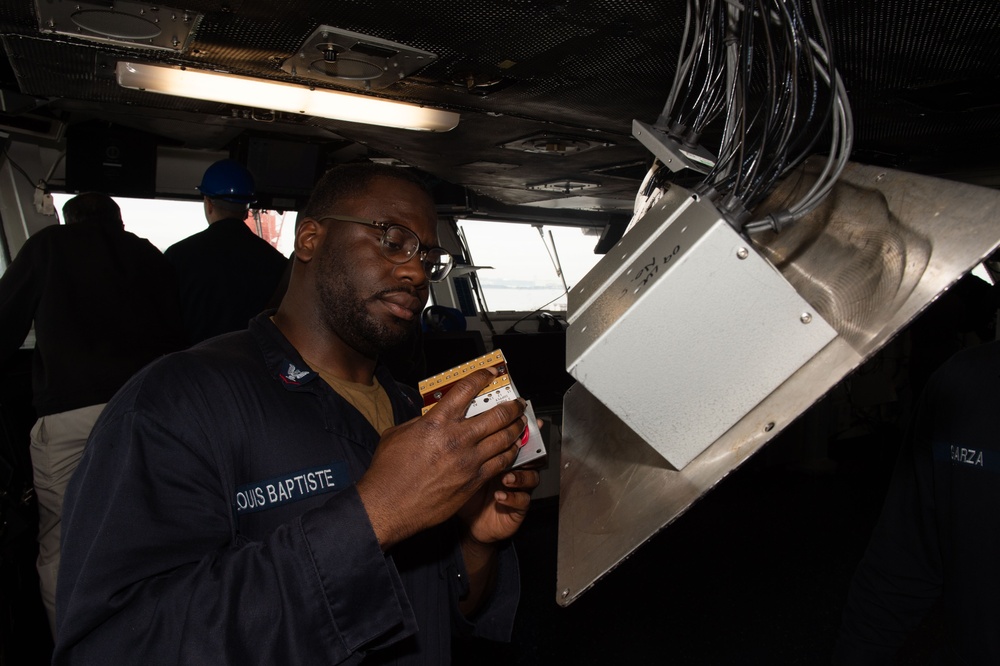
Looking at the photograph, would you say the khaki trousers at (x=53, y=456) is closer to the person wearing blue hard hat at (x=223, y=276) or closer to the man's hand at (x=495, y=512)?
the person wearing blue hard hat at (x=223, y=276)

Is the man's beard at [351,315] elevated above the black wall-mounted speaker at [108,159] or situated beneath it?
situated beneath

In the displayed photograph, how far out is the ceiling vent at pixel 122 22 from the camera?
1.32m

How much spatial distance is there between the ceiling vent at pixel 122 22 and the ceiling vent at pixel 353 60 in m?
0.24

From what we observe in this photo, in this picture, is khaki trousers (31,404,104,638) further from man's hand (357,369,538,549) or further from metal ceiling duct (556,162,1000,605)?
metal ceiling duct (556,162,1000,605)

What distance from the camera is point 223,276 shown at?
2.83m

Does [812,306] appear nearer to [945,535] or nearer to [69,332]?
[945,535]

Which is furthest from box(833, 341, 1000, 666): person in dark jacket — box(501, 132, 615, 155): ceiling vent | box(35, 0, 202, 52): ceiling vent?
box(35, 0, 202, 52): ceiling vent

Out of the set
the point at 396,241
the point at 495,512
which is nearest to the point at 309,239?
the point at 396,241

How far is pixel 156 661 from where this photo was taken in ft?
2.73

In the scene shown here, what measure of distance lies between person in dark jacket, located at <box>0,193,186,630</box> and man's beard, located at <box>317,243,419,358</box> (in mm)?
1738

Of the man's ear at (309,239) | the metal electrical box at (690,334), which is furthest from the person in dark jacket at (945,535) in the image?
the man's ear at (309,239)

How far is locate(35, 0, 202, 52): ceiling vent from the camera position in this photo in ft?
4.34

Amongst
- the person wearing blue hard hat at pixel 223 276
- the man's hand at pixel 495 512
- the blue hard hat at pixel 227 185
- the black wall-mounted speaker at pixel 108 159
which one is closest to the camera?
the man's hand at pixel 495 512

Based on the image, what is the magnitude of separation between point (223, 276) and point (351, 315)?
5.76ft
